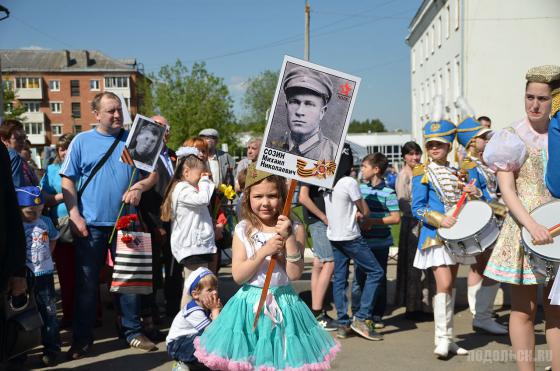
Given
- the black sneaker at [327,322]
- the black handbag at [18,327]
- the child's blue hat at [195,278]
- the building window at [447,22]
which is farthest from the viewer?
the building window at [447,22]

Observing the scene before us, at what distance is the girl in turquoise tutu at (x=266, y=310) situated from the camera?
3.26m

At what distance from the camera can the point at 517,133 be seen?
13.0ft

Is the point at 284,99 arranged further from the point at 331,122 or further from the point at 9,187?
the point at 9,187

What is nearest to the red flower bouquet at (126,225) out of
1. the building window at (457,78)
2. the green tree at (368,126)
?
the building window at (457,78)

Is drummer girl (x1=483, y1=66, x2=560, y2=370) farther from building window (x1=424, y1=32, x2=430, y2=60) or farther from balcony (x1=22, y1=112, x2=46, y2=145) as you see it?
balcony (x1=22, y1=112, x2=46, y2=145)

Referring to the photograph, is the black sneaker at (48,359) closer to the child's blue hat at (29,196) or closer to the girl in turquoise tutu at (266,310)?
the child's blue hat at (29,196)

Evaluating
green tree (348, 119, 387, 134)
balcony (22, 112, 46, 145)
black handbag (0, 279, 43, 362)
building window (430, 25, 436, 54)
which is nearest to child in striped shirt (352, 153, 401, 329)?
black handbag (0, 279, 43, 362)

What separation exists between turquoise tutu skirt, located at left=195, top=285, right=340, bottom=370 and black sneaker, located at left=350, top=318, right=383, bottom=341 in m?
2.35

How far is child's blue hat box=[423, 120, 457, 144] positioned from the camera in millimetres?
5391

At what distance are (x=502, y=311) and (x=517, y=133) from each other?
3.50 meters

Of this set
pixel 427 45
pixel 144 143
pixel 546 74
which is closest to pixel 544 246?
pixel 546 74

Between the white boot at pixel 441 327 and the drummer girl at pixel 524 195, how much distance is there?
124 cm

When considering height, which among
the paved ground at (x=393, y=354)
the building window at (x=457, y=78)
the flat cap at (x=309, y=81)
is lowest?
the paved ground at (x=393, y=354)

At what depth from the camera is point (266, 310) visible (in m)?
3.41
